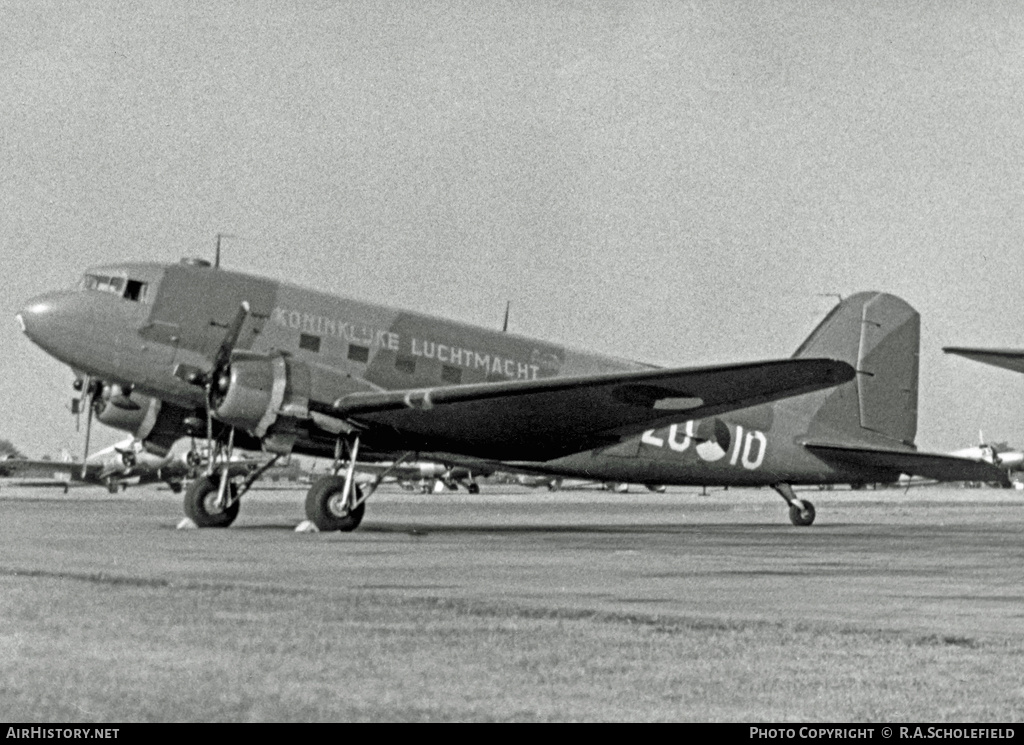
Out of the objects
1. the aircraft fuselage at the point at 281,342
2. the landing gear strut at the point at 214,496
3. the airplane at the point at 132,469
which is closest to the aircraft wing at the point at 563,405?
the aircraft fuselage at the point at 281,342

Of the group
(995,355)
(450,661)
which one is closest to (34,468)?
(995,355)

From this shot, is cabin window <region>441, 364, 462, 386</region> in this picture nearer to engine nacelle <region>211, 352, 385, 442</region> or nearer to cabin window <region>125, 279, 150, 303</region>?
engine nacelle <region>211, 352, 385, 442</region>

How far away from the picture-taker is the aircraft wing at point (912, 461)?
30531 mm

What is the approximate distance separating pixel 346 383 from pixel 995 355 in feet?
36.7

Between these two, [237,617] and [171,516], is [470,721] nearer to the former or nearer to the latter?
[237,617]

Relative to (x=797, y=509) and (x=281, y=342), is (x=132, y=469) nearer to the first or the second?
(x=797, y=509)

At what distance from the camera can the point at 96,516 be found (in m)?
33.9

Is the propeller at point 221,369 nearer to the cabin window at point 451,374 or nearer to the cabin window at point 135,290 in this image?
the cabin window at point 135,290

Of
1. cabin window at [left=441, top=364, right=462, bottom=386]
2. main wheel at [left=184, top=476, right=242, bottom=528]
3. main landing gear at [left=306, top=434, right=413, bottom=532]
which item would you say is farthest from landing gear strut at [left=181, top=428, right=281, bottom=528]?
cabin window at [left=441, top=364, right=462, bottom=386]

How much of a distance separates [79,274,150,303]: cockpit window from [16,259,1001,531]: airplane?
24 millimetres

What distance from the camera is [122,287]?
82.8 feet

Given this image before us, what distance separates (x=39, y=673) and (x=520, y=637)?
3140 mm

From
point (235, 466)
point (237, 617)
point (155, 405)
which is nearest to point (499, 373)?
point (155, 405)

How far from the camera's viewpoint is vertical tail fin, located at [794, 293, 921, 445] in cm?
3256
